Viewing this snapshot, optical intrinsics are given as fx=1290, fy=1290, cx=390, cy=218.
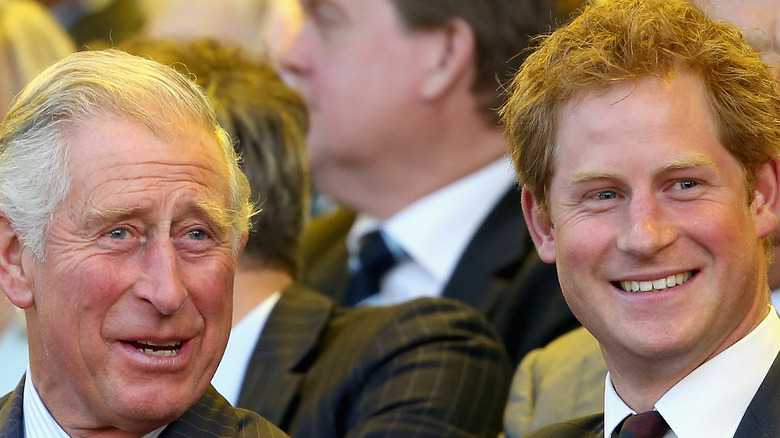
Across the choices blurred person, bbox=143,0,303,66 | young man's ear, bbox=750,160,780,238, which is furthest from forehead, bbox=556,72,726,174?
blurred person, bbox=143,0,303,66

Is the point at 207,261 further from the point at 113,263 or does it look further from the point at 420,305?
the point at 420,305

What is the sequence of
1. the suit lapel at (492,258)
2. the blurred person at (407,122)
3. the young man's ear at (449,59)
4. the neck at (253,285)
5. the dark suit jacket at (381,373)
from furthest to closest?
the young man's ear at (449,59) < the blurred person at (407,122) < the suit lapel at (492,258) < the neck at (253,285) < the dark suit jacket at (381,373)

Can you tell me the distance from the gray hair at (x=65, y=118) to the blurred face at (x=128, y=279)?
0.03m

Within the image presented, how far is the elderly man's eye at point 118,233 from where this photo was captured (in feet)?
8.17

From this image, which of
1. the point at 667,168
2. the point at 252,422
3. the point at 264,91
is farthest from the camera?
the point at 264,91

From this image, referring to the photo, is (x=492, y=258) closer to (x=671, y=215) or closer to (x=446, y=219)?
(x=446, y=219)

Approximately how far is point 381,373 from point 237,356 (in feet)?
1.38

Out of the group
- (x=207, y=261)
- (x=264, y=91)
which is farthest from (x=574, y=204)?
(x=264, y=91)

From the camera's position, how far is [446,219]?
4.60 meters

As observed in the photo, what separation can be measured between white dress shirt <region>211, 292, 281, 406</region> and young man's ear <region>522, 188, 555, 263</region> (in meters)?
0.99

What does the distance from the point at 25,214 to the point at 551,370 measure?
1.40m

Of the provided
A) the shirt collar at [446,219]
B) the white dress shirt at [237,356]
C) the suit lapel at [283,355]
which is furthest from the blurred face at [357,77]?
the white dress shirt at [237,356]

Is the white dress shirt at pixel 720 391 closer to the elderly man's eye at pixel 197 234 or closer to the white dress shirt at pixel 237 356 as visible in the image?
the elderly man's eye at pixel 197 234

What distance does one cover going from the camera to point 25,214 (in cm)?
255
